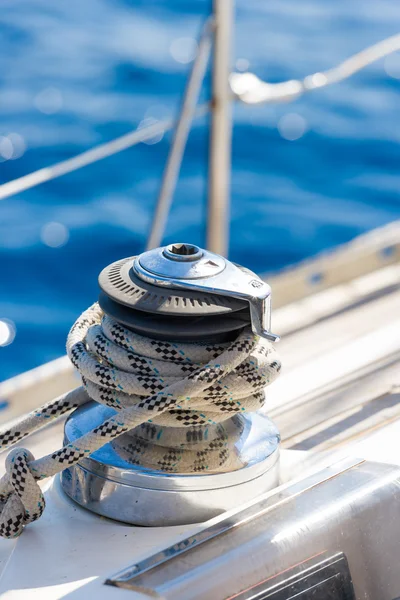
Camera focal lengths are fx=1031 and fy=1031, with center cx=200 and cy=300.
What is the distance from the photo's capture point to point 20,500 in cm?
96

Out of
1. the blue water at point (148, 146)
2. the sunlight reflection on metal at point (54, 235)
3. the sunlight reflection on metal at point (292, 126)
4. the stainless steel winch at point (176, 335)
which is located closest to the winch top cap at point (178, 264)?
the stainless steel winch at point (176, 335)

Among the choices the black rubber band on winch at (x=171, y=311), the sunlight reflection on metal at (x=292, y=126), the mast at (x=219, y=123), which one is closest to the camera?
the black rubber band on winch at (x=171, y=311)

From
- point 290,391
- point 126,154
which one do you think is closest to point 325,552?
point 290,391

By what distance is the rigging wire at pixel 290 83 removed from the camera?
6.64 feet

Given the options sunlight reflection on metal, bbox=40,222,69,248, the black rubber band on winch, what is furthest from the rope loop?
sunlight reflection on metal, bbox=40,222,69,248

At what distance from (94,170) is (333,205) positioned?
1.38 m

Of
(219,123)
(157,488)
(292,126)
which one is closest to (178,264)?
(157,488)

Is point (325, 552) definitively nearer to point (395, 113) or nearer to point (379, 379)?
point (379, 379)

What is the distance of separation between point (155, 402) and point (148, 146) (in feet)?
18.2

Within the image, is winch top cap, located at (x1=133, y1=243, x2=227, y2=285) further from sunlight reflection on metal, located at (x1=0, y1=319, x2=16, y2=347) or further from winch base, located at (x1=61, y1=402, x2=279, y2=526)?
sunlight reflection on metal, located at (x1=0, y1=319, x2=16, y2=347)

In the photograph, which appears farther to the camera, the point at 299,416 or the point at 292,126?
the point at 292,126

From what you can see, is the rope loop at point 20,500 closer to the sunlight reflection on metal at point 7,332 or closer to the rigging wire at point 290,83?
the rigging wire at point 290,83

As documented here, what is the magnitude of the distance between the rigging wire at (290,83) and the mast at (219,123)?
1.5 inches

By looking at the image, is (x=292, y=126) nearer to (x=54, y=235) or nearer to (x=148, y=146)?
(x=148, y=146)
